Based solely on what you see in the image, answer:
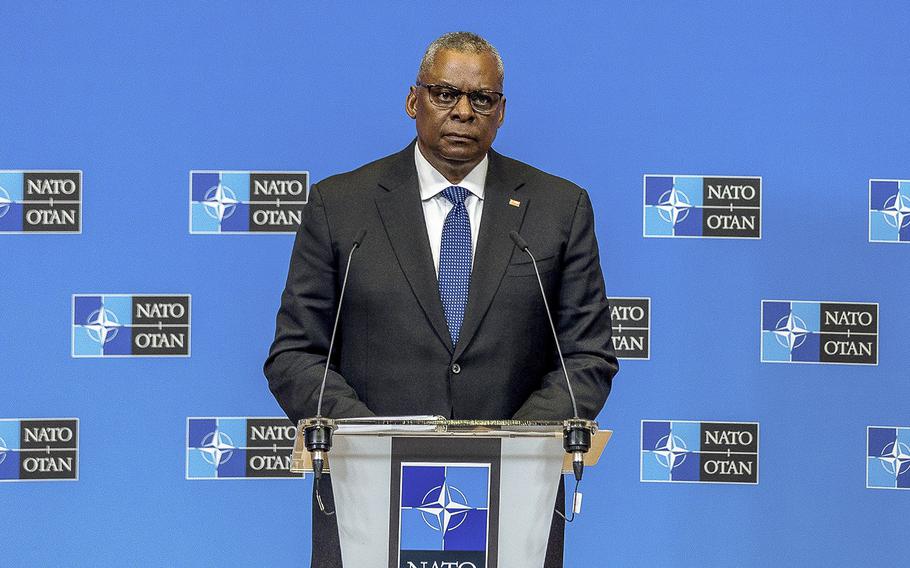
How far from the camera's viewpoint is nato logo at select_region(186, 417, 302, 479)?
3.69m

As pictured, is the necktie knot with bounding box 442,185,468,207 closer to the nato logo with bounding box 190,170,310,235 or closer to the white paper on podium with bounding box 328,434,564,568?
the white paper on podium with bounding box 328,434,564,568

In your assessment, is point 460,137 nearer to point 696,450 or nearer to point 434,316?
point 434,316

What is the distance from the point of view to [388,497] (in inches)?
79.2

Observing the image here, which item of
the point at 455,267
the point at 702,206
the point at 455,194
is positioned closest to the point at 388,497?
the point at 455,267

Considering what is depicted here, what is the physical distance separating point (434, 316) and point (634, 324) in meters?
1.33

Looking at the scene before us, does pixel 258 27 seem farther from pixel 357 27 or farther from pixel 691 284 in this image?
pixel 691 284

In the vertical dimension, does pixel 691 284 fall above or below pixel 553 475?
above

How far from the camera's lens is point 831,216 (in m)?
3.74

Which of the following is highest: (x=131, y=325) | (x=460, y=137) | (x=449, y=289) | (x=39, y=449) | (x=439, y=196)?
(x=460, y=137)

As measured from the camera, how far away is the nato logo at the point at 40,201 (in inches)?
145

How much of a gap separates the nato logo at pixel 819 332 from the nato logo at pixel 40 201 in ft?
6.95

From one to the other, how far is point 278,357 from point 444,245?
1.38ft

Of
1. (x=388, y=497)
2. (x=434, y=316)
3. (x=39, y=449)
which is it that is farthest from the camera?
(x=39, y=449)

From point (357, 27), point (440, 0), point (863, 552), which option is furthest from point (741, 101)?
point (863, 552)
